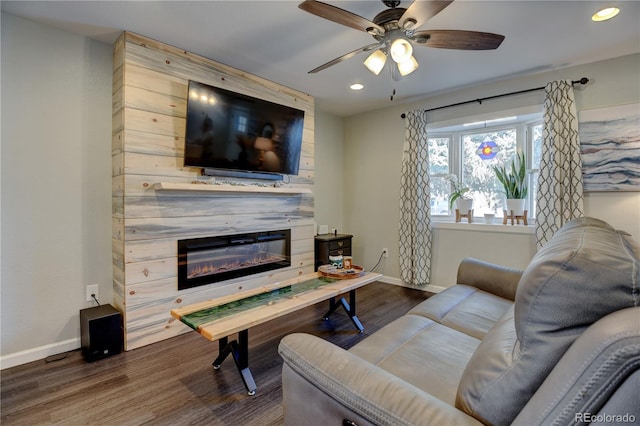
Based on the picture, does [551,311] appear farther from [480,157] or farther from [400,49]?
[480,157]

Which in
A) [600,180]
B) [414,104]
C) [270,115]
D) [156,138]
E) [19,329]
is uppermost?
[414,104]

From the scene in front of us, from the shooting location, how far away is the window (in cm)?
338

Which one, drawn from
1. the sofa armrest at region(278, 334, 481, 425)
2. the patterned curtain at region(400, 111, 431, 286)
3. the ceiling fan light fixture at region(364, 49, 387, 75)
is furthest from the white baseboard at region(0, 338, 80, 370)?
the patterned curtain at region(400, 111, 431, 286)

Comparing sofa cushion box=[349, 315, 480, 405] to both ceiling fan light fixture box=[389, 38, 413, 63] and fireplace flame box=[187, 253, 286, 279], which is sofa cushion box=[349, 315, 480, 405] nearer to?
ceiling fan light fixture box=[389, 38, 413, 63]

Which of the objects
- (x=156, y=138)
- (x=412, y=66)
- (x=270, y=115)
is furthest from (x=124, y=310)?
(x=412, y=66)

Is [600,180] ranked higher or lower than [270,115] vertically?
lower

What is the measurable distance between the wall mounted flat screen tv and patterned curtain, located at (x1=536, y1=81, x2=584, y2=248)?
8.34 feet

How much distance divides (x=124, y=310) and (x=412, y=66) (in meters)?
2.82

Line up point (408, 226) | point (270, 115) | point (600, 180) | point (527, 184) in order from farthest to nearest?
point (408, 226)
point (527, 184)
point (270, 115)
point (600, 180)

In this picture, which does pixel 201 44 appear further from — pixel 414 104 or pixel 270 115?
pixel 414 104

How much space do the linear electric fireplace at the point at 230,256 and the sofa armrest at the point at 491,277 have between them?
6.41ft

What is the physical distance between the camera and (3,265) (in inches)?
83.0

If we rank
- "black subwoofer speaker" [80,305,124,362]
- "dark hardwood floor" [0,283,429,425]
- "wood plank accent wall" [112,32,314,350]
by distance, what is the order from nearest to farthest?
"dark hardwood floor" [0,283,429,425] < "black subwoofer speaker" [80,305,124,362] < "wood plank accent wall" [112,32,314,350]

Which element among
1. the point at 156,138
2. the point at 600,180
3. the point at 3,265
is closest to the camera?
the point at 3,265
